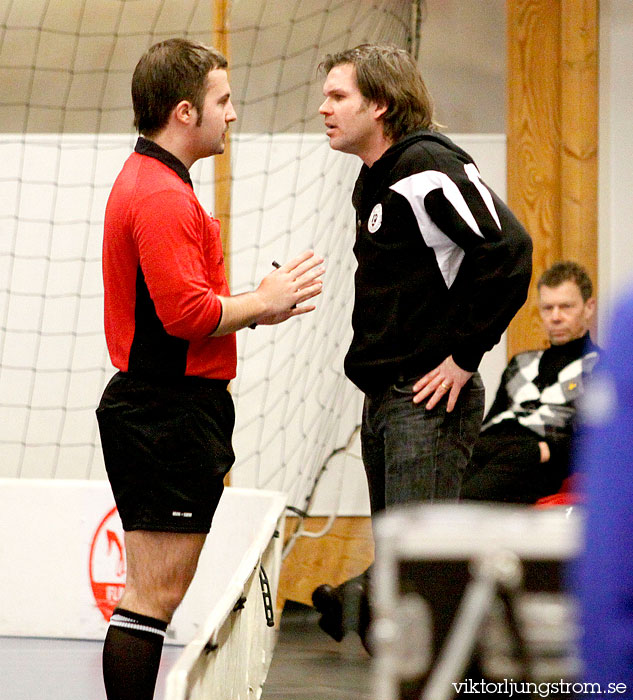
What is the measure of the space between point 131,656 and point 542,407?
64.2 inches

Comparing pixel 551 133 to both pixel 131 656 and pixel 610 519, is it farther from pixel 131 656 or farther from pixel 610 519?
pixel 610 519

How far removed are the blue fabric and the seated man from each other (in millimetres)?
2095

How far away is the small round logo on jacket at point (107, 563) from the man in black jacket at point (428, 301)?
131 cm

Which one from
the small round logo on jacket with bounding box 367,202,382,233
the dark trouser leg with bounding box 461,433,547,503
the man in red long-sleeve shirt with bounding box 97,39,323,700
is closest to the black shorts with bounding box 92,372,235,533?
the man in red long-sleeve shirt with bounding box 97,39,323,700

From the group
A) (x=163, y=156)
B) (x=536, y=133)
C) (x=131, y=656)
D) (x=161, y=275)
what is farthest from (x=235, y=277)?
(x=131, y=656)

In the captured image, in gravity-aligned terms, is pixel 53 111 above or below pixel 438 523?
above

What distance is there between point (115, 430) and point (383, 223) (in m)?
0.58

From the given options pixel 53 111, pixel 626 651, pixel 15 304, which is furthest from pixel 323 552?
pixel 626 651

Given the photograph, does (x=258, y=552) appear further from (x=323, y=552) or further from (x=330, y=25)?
(x=330, y=25)

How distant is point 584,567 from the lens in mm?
628

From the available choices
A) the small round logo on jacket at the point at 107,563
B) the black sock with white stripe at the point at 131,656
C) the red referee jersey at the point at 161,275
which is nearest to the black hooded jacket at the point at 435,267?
the red referee jersey at the point at 161,275

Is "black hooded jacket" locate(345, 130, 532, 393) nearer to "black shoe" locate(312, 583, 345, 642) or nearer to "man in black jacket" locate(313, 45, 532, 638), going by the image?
"man in black jacket" locate(313, 45, 532, 638)

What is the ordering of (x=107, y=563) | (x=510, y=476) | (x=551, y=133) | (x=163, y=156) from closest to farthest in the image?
(x=163, y=156) → (x=510, y=476) → (x=107, y=563) → (x=551, y=133)

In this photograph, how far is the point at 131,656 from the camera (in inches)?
63.7
